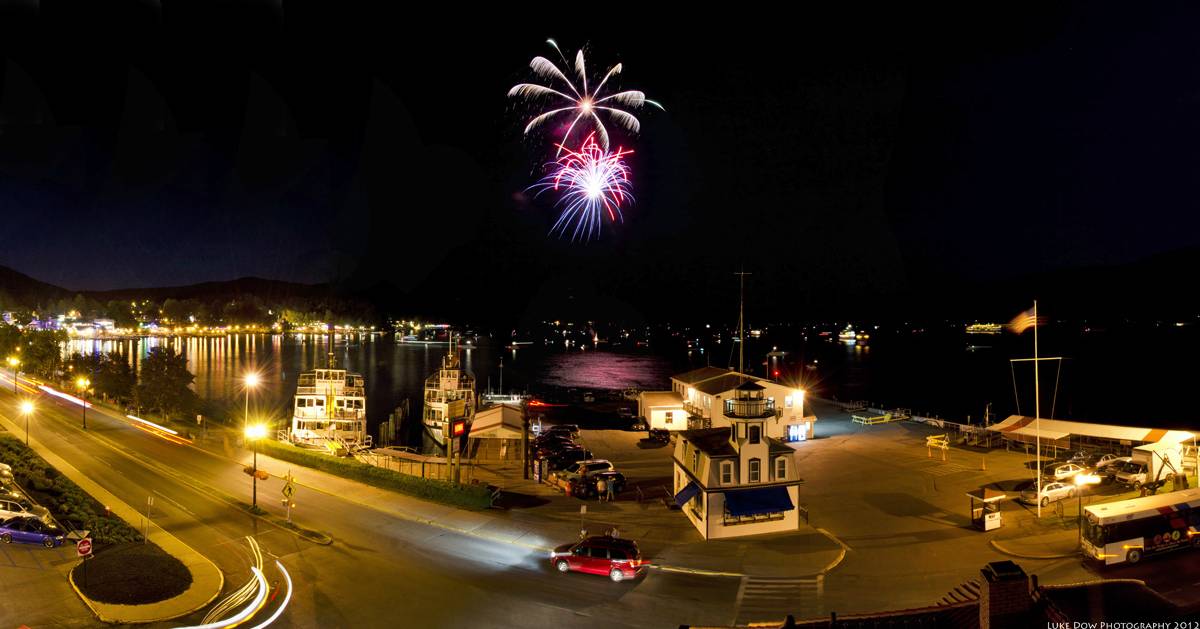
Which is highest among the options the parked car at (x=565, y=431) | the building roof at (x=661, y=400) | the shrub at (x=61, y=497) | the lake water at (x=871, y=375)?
the building roof at (x=661, y=400)

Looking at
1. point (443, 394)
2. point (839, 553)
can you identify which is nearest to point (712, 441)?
point (839, 553)

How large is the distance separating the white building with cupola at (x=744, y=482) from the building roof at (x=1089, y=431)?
38.5 ft

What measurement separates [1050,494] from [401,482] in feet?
73.5

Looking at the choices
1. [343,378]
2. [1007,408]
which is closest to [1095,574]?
[343,378]

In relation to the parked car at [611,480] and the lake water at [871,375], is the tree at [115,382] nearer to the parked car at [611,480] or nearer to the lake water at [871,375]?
the lake water at [871,375]

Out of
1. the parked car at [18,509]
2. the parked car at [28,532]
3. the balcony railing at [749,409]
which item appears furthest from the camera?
the balcony railing at [749,409]

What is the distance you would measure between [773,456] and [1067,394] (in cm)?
8392

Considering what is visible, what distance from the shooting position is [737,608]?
14.5m

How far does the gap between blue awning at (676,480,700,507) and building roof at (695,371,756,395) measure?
13606 millimetres

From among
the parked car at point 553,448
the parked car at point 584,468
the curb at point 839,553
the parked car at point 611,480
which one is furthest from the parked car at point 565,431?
the curb at point 839,553

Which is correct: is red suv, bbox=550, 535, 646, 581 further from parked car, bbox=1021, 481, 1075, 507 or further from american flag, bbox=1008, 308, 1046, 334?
american flag, bbox=1008, 308, 1046, 334

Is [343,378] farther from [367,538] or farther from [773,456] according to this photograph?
[773,456]

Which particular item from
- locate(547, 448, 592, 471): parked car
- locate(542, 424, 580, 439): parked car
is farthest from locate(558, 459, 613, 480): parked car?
locate(542, 424, 580, 439): parked car

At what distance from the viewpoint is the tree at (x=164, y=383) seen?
147 ft
